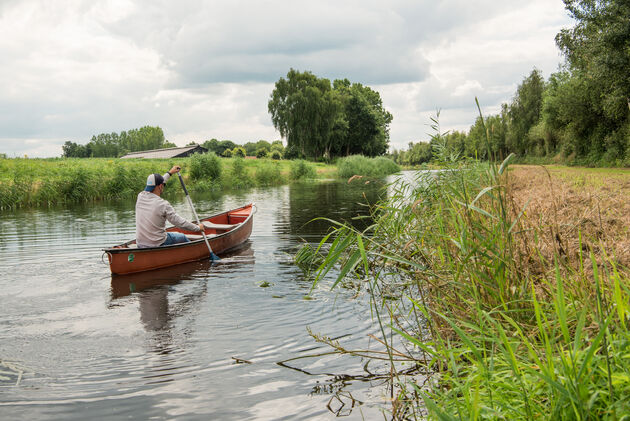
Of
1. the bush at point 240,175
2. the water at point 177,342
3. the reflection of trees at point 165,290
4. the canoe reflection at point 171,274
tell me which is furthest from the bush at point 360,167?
the water at point 177,342

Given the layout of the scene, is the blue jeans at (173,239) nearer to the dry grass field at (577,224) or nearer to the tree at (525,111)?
the dry grass field at (577,224)

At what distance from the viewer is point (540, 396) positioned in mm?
2473

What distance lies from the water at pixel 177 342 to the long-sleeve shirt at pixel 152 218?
0.70 meters

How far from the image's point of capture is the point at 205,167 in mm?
33375

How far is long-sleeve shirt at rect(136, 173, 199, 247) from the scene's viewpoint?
8.91 metres

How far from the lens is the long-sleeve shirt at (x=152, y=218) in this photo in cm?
891

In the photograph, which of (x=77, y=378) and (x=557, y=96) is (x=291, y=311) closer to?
(x=77, y=378)

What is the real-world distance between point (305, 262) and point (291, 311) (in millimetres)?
2960

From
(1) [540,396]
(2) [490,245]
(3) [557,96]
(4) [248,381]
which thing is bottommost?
(4) [248,381]

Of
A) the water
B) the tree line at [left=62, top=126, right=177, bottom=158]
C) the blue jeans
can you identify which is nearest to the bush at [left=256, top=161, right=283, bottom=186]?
the water

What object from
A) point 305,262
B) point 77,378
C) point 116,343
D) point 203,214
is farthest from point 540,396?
point 203,214

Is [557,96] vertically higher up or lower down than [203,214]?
higher up

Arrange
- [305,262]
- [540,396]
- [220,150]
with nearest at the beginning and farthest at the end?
1. [540,396]
2. [305,262]
3. [220,150]

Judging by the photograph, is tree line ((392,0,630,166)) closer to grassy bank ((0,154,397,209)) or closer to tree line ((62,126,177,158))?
grassy bank ((0,154,397,209))
